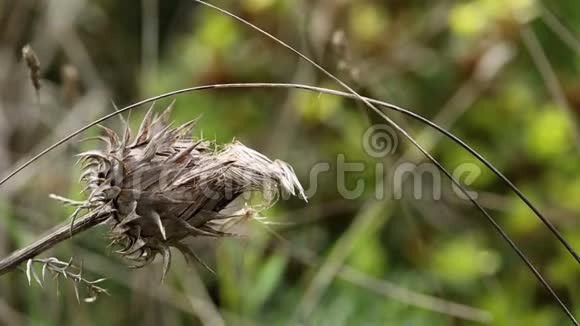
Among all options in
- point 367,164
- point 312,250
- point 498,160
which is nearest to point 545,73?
point 498,160

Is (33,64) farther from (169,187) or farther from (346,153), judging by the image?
(346,153)

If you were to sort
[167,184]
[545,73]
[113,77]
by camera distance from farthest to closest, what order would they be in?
[113,77], [545,73], [167,184]

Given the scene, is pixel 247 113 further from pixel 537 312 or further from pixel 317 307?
pixel 537 312

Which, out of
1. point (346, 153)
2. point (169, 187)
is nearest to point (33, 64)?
point (169, 187)

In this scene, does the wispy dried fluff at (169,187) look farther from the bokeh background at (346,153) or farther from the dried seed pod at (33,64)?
the bokeh background at (346,153)

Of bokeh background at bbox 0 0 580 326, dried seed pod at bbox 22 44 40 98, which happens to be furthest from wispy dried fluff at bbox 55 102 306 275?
bokeh background at bbox 0 0 580 326

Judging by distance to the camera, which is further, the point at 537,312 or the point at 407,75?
the point at 407,75
